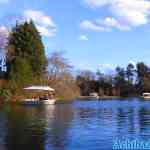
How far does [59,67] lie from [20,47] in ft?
38.8

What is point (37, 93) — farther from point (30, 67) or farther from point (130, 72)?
point (130, 72)

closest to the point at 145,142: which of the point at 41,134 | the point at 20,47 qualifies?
the point at 41,134

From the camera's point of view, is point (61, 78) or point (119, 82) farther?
point (119, 82)

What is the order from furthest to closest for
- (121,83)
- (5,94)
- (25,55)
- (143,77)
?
(143,77), (121,83), (25,55), (5,94)

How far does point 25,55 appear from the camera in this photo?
3575 inches

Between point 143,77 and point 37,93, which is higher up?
point 143,77

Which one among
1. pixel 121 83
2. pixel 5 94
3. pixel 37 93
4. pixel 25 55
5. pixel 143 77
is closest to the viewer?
pixel 37 93

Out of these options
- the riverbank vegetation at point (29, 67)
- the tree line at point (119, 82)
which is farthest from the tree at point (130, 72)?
the riverbank vegetation at point (29, 67)

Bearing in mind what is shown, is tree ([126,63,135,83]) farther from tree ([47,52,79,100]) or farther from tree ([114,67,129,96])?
tree ([47,52,79,100])

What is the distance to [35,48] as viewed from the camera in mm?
93062

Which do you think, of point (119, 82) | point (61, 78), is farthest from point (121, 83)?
point (61, 78)

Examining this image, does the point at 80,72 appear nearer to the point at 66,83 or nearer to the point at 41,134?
the point at 66,83

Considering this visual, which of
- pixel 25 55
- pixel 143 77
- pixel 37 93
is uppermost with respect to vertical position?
pixel 25 55

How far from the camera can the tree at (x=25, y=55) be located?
87.9 m
